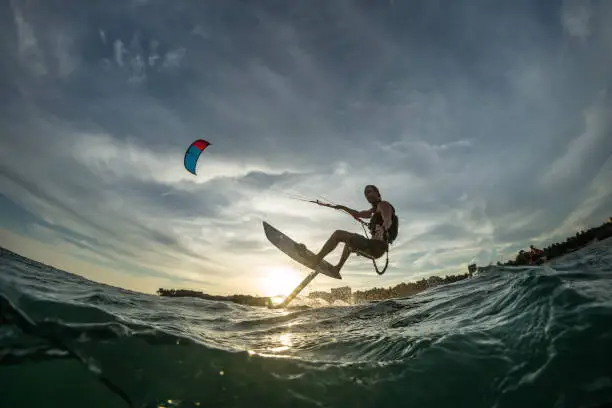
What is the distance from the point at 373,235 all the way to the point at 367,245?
0.74 m

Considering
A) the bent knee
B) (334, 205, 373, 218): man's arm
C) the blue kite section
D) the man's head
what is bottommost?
the bent knee

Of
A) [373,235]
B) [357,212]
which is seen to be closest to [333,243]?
[373,235]

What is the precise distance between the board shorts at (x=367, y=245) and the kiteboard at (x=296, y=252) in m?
2.02

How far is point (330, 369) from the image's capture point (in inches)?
174

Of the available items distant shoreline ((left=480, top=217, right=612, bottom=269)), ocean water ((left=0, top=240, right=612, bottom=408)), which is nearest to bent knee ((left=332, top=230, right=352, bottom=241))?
ocean water ((left=0, top=240, right=612, bottom=408))

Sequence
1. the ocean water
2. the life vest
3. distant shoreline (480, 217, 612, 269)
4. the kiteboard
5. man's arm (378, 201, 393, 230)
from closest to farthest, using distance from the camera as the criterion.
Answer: the ocean water < man's arm (378, 201, 393, 230) < the life vest < the kiteboard < distant shoreline (480, 217, 612, 269)

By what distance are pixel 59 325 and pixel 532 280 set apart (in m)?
8.17

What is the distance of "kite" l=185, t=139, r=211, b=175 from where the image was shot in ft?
58.7

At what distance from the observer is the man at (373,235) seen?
36.1 feet

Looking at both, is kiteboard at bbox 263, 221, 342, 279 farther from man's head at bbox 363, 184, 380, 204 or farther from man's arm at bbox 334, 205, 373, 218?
man's head at bbox 363, 184, 380, 204

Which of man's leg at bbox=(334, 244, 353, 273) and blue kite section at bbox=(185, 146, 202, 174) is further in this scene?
blue kite section at bbox=(185, 146, 202, 174)

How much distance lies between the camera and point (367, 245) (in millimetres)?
10938

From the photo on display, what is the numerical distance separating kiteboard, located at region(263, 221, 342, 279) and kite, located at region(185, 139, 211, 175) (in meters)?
7.16

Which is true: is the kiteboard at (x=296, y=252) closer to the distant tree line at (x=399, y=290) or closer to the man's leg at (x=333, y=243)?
the man's leg at (x=333, y=243)
